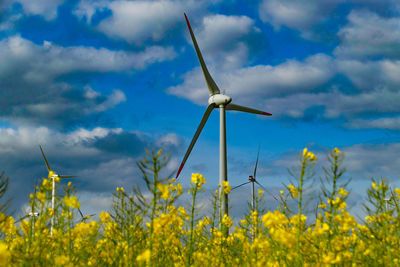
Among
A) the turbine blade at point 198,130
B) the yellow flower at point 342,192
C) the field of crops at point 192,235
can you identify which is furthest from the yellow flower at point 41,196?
the turbine blade at point 198,130

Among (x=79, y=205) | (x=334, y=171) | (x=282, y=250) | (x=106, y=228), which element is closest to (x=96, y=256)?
(x=106, y=228)

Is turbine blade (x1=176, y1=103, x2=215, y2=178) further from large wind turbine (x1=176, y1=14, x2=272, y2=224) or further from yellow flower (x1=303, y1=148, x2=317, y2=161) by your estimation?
yellow flower (x1=303, y1=148, x2=317, y2=161)

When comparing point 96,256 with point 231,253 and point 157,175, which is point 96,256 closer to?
point 231,253

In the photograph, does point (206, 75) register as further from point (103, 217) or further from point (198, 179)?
point (198, 179)

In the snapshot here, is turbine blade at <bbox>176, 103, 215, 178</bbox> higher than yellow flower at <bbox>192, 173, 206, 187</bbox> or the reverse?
higher

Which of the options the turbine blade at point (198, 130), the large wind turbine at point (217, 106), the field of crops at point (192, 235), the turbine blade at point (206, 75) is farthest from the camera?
the turbine blade at point (206, 75)

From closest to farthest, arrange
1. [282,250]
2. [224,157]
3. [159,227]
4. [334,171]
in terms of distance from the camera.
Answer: [159,227], [334,171], [282,250], [224,157]

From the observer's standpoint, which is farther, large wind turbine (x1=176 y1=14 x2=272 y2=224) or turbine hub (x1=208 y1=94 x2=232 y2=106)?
turbine hub (x1=208 y1=94 x2=232 y2=106)

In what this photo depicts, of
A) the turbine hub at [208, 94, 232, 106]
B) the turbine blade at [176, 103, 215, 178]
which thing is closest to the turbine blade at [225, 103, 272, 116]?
the turbine hub at [208, 94, 232, 106]

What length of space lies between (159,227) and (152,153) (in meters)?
0.98

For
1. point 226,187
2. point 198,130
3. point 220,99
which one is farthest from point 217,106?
point 226,187

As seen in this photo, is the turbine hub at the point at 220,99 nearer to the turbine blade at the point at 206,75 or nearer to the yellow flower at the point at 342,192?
the turbine blade at the point at 206,75

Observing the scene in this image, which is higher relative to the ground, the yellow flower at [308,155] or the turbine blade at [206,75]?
the turbine blade at [206,75]

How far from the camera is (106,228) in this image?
7.71 m
